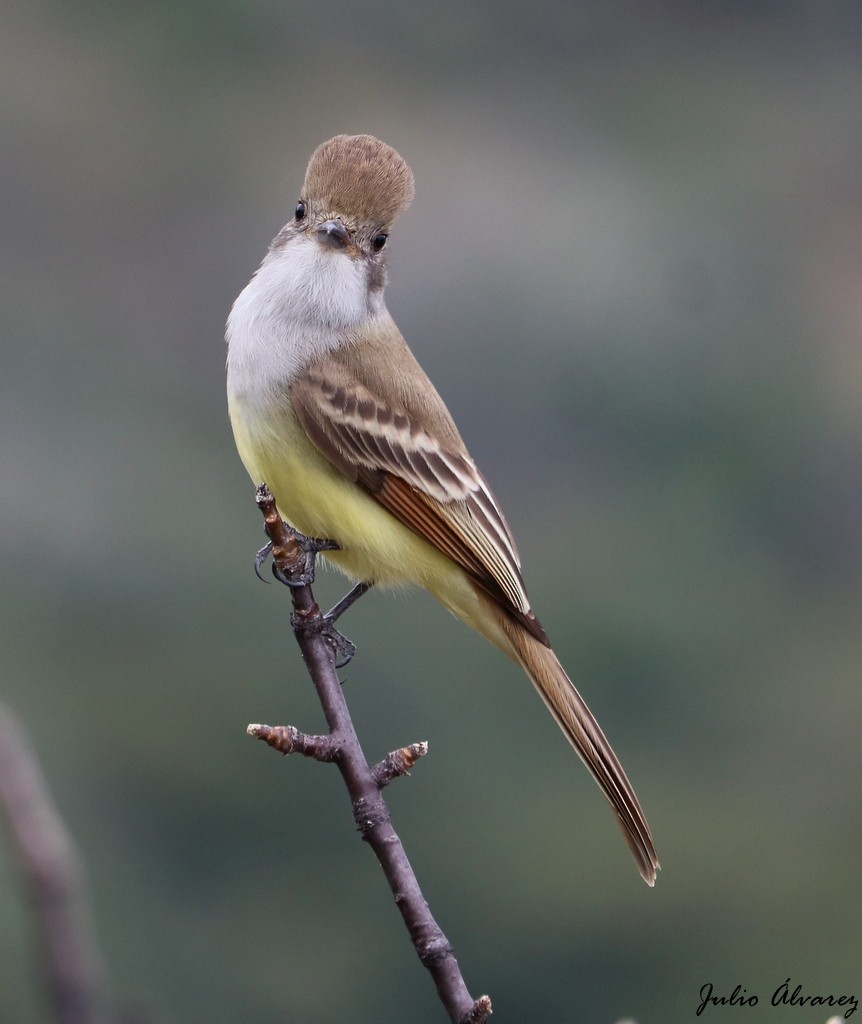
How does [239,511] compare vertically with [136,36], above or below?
below

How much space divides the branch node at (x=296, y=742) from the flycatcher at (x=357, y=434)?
797 millimetres

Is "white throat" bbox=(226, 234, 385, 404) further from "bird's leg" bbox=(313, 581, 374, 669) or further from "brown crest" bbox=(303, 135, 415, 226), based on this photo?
"bird's leg" bbox=(313, 581, 374, 669)

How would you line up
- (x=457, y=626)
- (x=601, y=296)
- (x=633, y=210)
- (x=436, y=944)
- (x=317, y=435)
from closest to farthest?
(x=436, y=944)
(x=317, y=435)
(x=457, y=626)
(x=601, y=296)
(x=633, y=210)

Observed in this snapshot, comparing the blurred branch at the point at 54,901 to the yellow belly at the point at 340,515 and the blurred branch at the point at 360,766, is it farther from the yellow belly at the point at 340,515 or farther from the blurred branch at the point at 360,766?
the yellow belly at the point at 340,515

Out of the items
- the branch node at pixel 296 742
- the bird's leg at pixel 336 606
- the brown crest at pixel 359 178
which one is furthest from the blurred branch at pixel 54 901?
the brown crest at pixel 359 178

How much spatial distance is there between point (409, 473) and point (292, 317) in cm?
34

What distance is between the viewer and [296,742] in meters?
1.52

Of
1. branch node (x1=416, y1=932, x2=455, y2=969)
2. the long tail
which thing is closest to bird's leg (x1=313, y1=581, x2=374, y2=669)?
the long tail

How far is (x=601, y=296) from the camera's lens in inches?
267

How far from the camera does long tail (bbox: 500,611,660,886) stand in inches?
79.9

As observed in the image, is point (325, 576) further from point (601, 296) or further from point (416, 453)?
point (601, 296)

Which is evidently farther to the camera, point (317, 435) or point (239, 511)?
point (239, 511)

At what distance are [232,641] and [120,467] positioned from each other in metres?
1.11

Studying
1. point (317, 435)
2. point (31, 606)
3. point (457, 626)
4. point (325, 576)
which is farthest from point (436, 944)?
point (31, 606)
